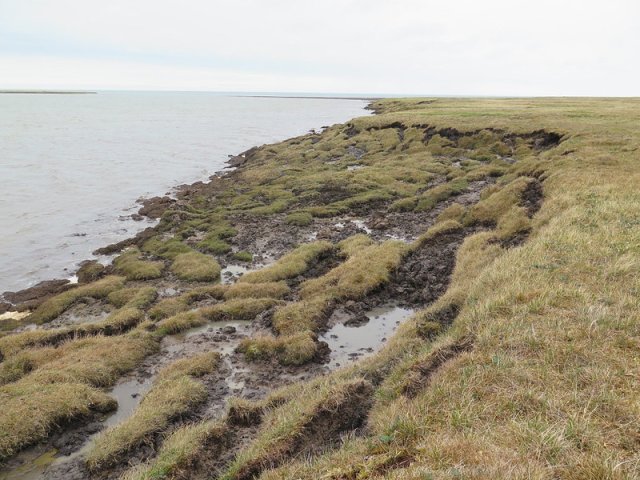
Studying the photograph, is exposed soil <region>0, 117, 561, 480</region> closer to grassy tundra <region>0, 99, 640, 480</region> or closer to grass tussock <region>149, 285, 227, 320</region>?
grassy tundra <region>0, 99, 640, 480</region>

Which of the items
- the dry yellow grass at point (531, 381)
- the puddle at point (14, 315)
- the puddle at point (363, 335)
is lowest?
the puddle at point (14, 315)

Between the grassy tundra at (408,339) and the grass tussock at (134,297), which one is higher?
the grassy tundra at (408,339)

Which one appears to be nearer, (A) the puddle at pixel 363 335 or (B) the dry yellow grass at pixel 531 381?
(B) the dry yellow grass at pixel 531 381

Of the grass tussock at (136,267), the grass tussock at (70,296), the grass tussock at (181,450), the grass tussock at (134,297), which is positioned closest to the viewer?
the grass tussock at (181,450)

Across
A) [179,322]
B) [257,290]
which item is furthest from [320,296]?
[179,322]

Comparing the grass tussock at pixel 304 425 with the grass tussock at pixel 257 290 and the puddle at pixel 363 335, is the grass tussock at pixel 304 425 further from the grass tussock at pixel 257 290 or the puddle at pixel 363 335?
the grass tussock at pixel 257 290

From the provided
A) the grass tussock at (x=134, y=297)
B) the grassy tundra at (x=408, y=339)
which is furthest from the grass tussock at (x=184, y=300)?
the grass tussock at (x=134, y=297)

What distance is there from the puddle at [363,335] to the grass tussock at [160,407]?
483 cm

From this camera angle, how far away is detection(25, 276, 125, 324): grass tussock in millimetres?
23808

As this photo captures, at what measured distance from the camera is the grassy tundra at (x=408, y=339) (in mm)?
7891

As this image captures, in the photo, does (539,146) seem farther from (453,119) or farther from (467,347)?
(467,347)

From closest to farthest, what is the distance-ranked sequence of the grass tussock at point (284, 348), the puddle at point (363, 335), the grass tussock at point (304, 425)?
the grass tussock at point (304, 425) → the grass tussock at point (284, 348) → the puddle at point (363, 335)

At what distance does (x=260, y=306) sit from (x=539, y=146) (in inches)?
1554

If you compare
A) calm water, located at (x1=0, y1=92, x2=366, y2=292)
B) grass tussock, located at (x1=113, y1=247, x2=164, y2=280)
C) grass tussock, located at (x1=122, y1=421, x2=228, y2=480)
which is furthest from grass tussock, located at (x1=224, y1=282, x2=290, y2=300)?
calm water, located at (x1=0, y1=92, x2=366, y2=292)
